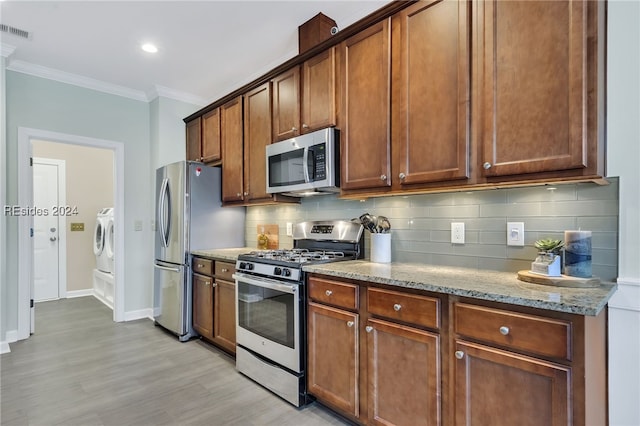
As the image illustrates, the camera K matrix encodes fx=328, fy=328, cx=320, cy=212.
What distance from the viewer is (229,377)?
8.31 ft

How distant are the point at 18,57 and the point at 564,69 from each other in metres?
4.45

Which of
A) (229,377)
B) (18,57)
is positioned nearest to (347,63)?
(229,377)

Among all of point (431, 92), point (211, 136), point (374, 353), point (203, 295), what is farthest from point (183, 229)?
point (431, 92)

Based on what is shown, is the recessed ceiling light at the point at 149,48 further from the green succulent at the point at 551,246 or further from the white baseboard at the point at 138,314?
the green succulent at the point at 551,246

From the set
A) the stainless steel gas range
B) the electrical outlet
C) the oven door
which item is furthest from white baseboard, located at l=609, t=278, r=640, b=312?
the oven door

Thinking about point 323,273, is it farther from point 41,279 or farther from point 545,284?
point 41,279

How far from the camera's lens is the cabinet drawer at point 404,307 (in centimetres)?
149

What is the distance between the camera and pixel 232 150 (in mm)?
3340

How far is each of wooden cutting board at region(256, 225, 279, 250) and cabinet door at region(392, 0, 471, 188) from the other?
1673 mm

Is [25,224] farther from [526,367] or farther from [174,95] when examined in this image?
[526,367]

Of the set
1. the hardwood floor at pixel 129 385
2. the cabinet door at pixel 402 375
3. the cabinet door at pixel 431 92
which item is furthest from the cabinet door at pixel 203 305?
the cabinet door at pixel 431 92

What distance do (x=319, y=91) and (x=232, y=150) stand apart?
130 cm

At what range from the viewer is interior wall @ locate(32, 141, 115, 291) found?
203 inches

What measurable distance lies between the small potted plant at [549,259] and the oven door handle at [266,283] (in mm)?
1323
